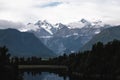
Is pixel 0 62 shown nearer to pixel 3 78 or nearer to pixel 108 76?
pixel 3 78

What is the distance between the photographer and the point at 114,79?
181500 millimetres

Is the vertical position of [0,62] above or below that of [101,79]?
above

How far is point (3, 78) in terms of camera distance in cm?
15088

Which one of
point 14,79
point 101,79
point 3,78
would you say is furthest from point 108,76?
point 3,78

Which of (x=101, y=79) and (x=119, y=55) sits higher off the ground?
(x=119, y=55)

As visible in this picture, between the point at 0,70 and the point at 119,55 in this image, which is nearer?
the point at 0,70

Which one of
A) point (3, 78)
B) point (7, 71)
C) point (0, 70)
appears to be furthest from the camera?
point (7, 71)

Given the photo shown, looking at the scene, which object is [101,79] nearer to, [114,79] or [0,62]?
[114,79]

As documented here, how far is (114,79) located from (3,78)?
5951 cm

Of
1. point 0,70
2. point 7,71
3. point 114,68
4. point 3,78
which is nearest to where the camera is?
point 3,78

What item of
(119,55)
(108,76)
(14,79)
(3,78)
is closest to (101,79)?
(108,76)

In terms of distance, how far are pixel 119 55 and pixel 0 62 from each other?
67.4 meters

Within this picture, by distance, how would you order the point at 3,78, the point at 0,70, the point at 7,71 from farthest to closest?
the point at 7,71, the point at 0,70, the point at 3,78

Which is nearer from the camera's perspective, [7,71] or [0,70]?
[0,70]
